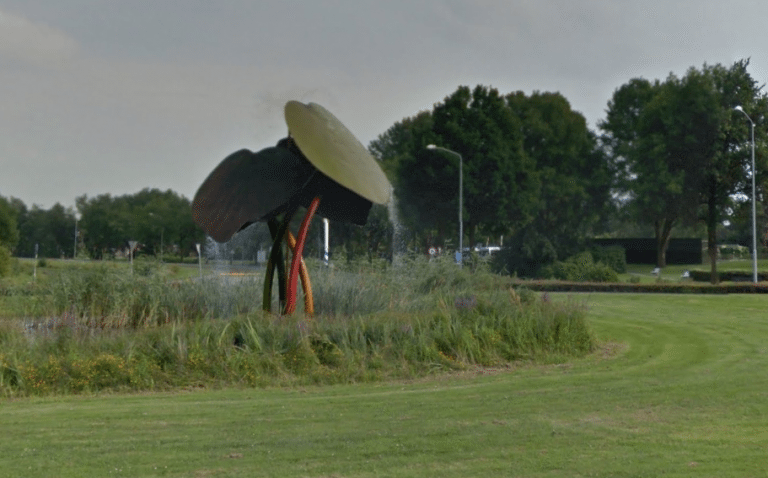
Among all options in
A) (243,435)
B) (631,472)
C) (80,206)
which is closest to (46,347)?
(243,435)

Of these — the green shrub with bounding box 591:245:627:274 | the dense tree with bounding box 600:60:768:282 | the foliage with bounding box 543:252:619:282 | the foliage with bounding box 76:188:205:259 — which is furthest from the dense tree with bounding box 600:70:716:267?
the foliage with bounding box 76:188:205:259

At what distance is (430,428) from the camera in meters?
7.48

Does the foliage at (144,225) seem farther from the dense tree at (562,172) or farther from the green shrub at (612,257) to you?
the green shrub at (612,257)

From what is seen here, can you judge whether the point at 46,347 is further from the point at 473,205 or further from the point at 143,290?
the point at 473,205

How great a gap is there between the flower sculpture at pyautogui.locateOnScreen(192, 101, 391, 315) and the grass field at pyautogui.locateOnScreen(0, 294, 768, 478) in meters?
3.38

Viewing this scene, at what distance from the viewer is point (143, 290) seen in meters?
15.4

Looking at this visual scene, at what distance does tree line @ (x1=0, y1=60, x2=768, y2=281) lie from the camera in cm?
4456

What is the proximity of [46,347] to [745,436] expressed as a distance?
8.32 m

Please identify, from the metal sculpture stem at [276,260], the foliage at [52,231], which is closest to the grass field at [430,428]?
the metal sculpture stem at [276,260]

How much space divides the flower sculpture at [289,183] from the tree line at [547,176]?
26369 mm

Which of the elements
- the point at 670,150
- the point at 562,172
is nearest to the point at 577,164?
the point at 562,172

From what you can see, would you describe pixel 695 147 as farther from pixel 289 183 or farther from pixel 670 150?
pixel 289 183

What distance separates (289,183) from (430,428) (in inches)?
257

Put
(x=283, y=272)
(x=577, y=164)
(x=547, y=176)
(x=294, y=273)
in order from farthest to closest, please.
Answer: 1. (x=577, y=164)
2. (x=547, y=176)
3. (x=283, y=272)
4. (x=294, y=273)
